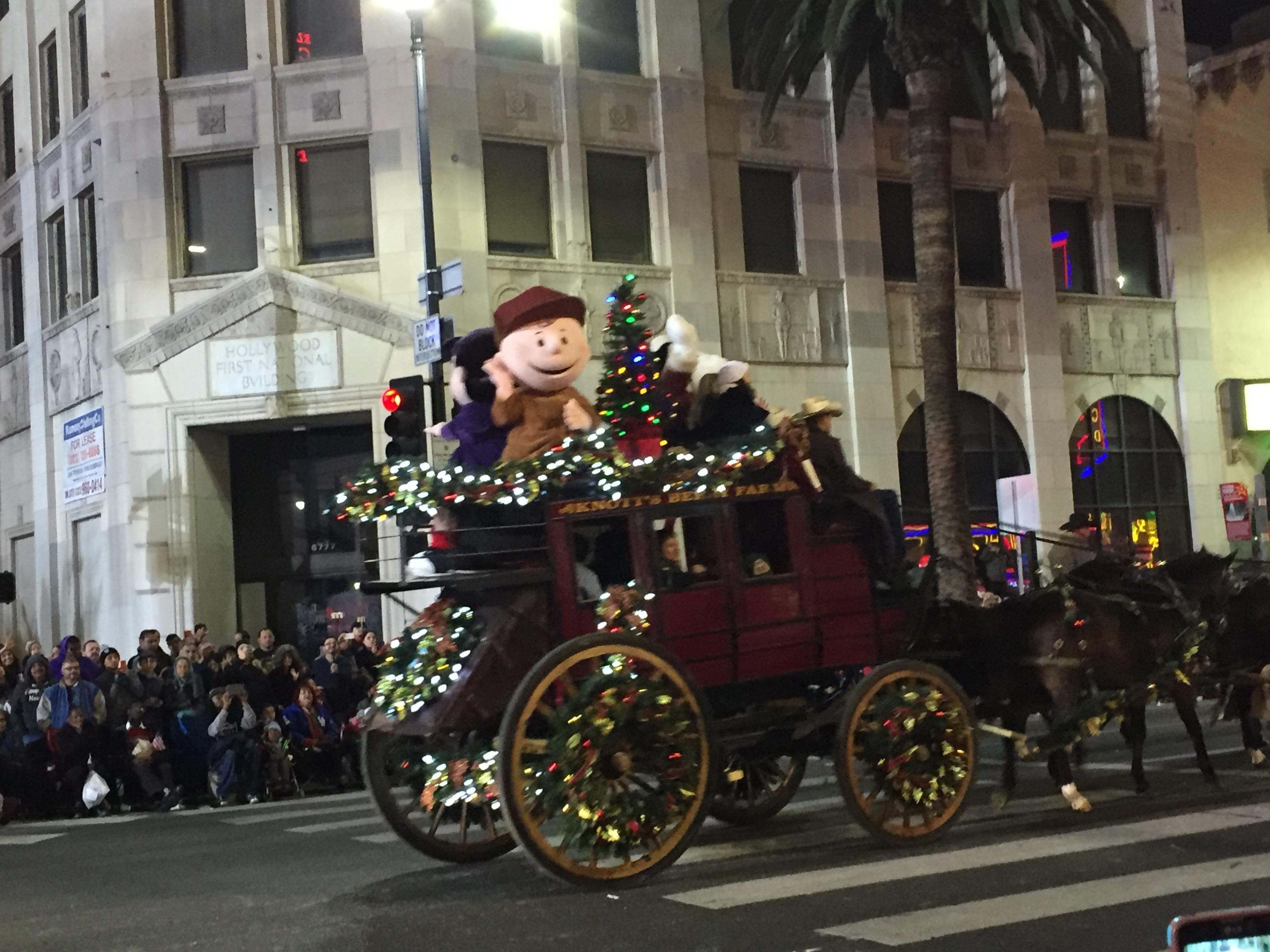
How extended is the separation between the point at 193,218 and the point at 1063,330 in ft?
46.4

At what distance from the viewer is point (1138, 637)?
1025 centimetres

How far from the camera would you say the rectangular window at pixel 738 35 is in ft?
76.2

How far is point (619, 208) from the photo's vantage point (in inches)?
874

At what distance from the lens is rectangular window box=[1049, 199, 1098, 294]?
2620 centimetres

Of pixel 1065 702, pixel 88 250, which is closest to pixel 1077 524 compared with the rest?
pixel 1065 702

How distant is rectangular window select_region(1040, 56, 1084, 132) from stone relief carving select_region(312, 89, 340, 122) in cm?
1146

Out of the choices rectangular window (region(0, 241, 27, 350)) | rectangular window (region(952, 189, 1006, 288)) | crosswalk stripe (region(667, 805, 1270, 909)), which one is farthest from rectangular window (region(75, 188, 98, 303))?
crosswalk stripe (region(667, 805, 1270, 909))

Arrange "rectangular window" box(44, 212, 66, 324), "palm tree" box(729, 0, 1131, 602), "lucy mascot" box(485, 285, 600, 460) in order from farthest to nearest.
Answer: "rectangular window" box(44, 212, 66, 324) < "palm tree" box(729, 0, 1131, 602) < "lucy mascot" box(485, 285, 600, 460)

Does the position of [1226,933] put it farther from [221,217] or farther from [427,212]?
[221,217]

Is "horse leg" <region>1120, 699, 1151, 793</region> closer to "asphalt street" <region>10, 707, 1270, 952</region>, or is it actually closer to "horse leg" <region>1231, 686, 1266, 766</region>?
"asphalt street" <region>10, 707, 1270, 952</region>

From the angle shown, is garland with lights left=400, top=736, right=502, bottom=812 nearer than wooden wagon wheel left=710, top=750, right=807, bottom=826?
Yes

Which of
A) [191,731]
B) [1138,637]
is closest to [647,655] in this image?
[1138,637]

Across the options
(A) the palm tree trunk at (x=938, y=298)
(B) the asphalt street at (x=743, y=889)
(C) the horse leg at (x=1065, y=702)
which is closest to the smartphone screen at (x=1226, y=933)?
(B) the asphalt street at (x=743, y=889)

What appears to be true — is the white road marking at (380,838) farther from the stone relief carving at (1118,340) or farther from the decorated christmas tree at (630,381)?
the stone relief carving at (1118,340)
